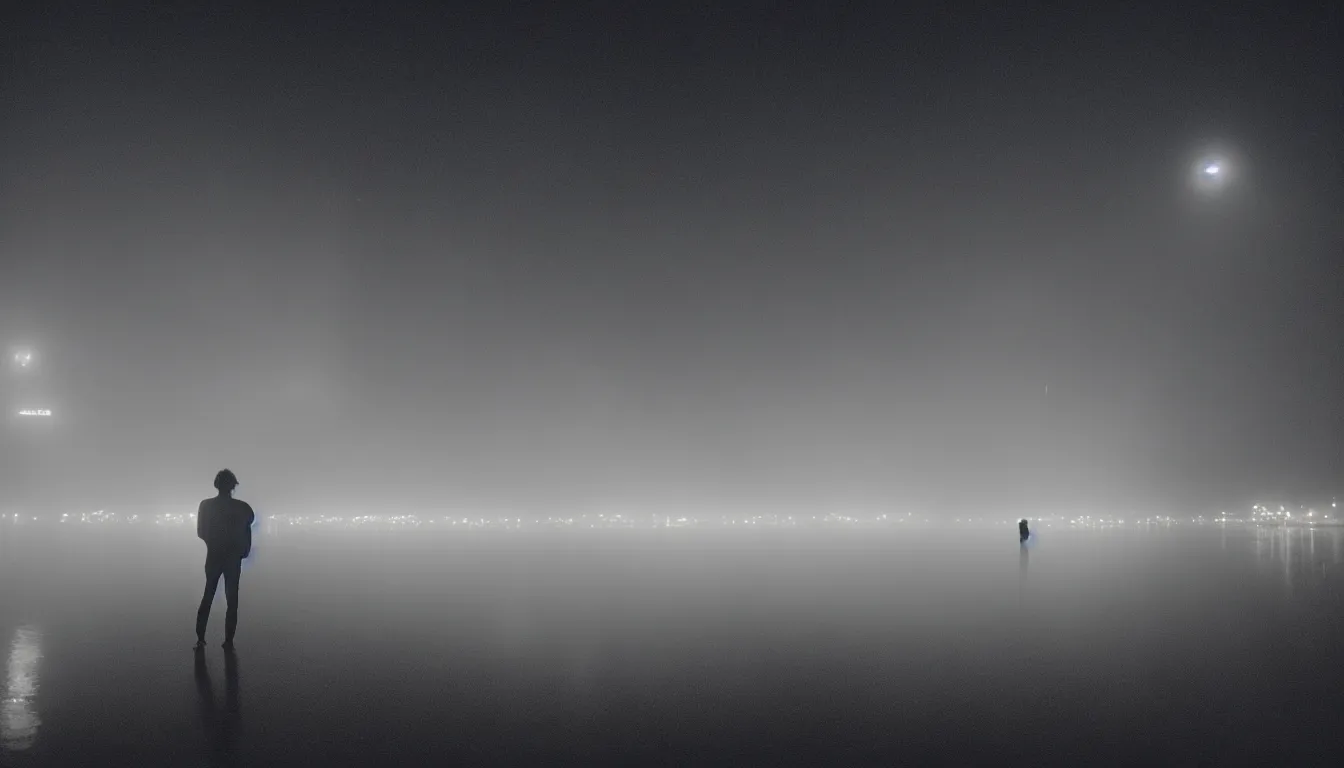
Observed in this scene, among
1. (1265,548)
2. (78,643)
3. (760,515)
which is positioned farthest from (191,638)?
(760,515)

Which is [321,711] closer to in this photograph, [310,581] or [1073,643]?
[1073,643]

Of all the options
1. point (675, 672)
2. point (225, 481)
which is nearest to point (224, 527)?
point (225, 481)

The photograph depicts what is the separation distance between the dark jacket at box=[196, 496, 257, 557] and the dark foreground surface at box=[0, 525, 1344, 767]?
109 cm

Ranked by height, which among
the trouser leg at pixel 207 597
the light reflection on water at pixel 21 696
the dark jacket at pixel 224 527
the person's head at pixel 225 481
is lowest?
the light reflection on water at pixel 21 696

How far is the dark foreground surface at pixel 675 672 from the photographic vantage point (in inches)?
234

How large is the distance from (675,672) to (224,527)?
16.4 ft

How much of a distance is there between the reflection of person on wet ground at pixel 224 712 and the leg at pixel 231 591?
0.88 metres

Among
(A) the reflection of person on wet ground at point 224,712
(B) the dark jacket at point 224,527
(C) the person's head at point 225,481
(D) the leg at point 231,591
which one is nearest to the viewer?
(A) the reflection of person on wet ground at point 224,712

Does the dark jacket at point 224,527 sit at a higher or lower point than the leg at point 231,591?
higher

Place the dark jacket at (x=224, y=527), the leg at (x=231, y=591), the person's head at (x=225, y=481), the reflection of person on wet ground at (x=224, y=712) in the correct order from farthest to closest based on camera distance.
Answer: the person's head at (x=225, y=481), the leg at (x=231, y=591), the dark jacket at (x=224, y=527), the reflection of person on wet ground at (x=224, y=712)

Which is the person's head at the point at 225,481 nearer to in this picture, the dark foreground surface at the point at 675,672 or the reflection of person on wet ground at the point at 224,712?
the dark foreground surface at the point at 675,672

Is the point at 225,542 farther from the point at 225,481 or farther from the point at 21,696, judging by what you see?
the point at 21,696

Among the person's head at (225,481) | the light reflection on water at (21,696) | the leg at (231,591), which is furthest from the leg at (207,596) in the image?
the light reflection on water at (21,696)

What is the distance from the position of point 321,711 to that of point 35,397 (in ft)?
213
